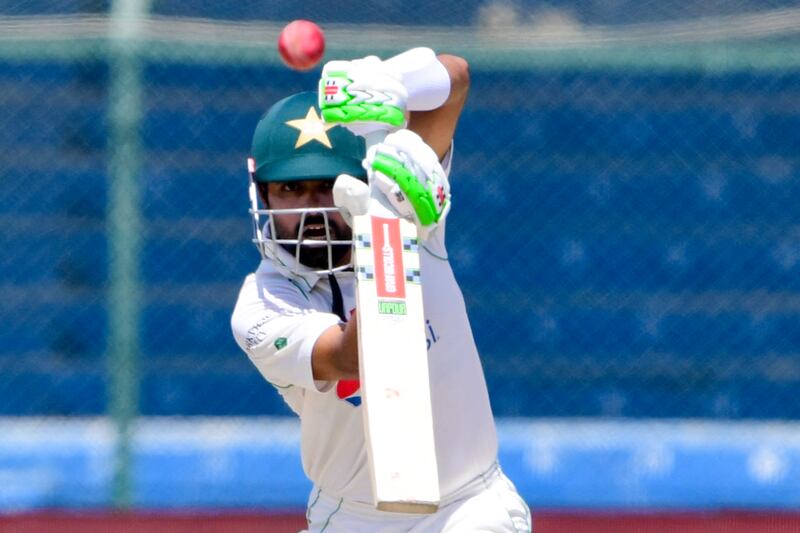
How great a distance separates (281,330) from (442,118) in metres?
0.61

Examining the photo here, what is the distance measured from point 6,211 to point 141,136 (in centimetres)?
72

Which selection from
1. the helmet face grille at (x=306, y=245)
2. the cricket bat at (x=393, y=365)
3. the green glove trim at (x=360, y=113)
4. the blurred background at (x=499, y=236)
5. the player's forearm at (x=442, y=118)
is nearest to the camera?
the cricket bat at (x=393, y=365)

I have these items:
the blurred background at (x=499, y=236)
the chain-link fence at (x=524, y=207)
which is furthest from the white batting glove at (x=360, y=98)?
the chain-link fence at (x=524, y=207)

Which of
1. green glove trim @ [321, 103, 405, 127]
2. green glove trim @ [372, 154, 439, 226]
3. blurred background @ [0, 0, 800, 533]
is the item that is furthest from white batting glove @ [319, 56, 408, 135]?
blurred background @ [0, 0, 800, 533]

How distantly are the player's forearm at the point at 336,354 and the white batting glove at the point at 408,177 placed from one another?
222 mm

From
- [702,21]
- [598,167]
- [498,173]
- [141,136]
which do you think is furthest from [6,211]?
[702,21]

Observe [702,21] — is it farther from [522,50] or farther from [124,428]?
[124,428]

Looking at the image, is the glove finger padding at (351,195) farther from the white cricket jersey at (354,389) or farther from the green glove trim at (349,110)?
the white cricket jersey at (354,389)

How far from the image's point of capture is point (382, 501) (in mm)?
2350

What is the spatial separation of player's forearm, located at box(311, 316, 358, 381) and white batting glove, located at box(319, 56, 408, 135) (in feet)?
1.14

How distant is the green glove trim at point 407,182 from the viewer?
2.41 metres

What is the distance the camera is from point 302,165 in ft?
8.94

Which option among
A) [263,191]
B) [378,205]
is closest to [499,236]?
[263,191]

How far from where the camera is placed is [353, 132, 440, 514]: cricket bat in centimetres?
238
